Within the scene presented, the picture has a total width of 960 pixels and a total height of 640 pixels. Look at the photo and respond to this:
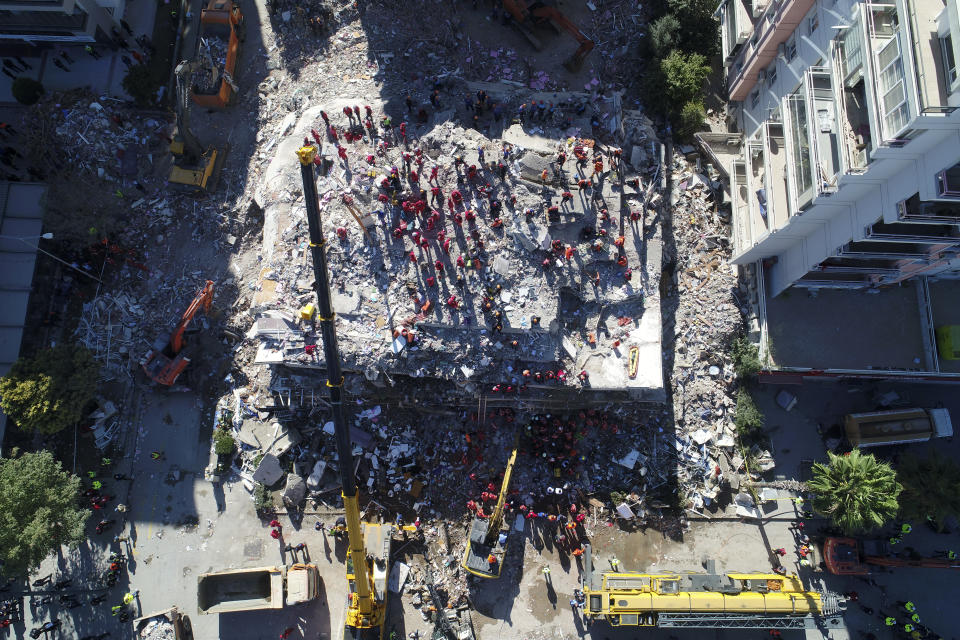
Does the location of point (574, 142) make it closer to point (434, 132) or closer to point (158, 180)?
point (434, 132)

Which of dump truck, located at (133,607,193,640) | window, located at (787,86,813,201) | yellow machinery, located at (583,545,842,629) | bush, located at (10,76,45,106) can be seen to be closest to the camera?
window, located at (787,86,813,201)

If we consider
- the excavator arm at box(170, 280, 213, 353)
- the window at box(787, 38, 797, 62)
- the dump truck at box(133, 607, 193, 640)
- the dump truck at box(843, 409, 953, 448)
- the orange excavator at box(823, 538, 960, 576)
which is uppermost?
the window at box(787, 38, 797, 62)

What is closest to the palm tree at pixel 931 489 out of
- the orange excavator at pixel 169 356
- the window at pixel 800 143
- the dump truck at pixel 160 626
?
the window at pixel 800 143

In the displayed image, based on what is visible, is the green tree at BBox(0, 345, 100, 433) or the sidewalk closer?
the green tree at BBox(0, 345, 100, 433)

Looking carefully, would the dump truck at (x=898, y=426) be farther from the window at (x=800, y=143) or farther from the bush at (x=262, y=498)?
the bush at (x=262, y=498)

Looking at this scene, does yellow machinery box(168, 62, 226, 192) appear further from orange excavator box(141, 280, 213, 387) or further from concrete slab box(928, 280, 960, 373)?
concrete slab box(928, 280, 960, 373)

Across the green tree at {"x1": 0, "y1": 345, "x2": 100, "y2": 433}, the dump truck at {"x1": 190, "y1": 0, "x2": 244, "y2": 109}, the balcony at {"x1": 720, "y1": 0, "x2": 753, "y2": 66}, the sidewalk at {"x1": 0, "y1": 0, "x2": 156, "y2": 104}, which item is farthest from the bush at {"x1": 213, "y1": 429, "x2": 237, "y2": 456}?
the balcony at {"x1": 720, "y1": 0, "x2": 753, "y2": 66}

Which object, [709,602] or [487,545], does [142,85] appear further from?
[709,602]
